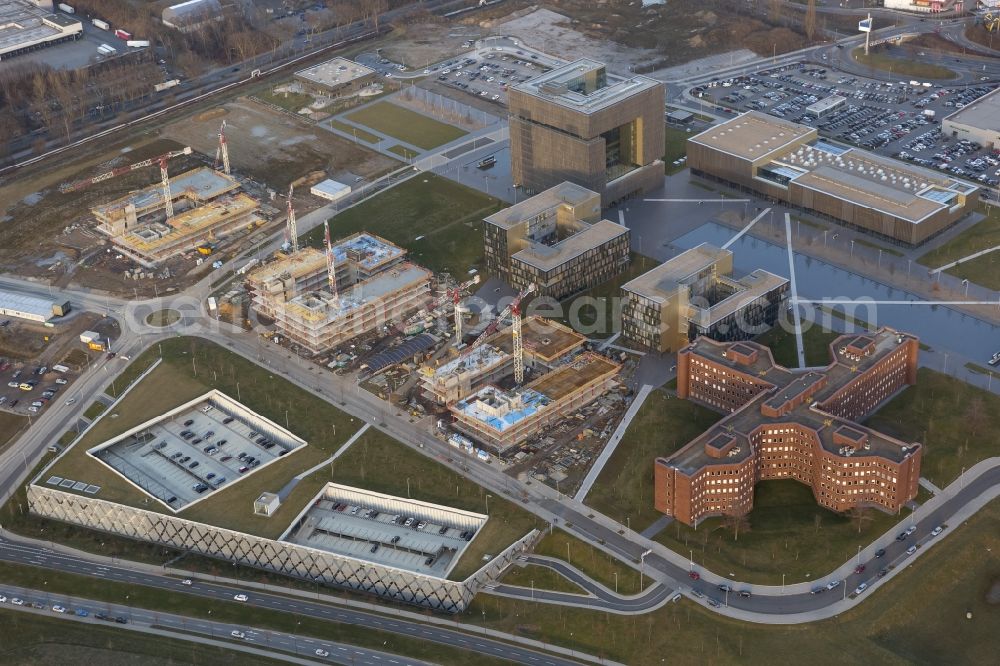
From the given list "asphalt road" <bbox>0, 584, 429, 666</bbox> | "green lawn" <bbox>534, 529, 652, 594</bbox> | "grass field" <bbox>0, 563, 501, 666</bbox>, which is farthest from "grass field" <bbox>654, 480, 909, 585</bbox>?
"asphalt road" <bbox>0, 584, 429, 666</bbox>

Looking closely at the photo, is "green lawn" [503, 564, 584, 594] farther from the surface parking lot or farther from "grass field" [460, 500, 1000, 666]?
the surface parking lot

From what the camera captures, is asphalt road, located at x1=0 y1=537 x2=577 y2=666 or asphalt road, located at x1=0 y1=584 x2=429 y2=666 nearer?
asphalt road, located at x1=0 y1=537 x2=577 y2=666

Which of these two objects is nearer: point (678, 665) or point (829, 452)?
point (678, 665)

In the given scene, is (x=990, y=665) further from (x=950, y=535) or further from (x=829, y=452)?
(x=829, y=452)

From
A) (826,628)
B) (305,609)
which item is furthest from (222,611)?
(826,628)

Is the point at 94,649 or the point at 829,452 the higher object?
the point at 829,452

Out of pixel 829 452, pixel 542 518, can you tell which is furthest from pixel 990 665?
pixel 542 518
